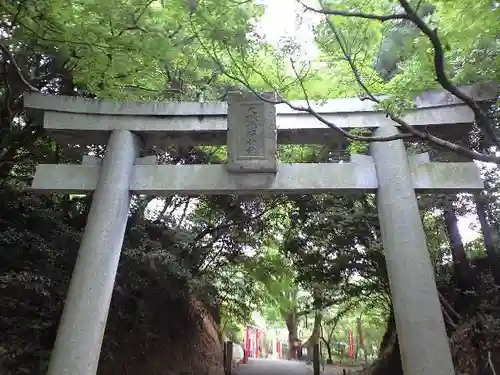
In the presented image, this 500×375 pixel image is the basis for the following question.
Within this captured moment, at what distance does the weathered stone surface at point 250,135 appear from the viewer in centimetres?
539

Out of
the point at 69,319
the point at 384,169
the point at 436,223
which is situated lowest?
the point at 69,319

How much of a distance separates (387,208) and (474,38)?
217 cm

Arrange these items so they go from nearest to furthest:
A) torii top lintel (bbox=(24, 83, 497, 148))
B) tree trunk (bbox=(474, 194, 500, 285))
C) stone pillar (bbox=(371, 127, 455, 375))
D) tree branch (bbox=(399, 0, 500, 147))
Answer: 1. tree branch (bbox=(399, 0, 500, 147))
2. stone pillar (bbox=(371, 127, 455, 375))
3. torii top lintel (bbox=(24, 83, 497, 148))
4. tree trunk (bbox=(474, 194, 500, 285))

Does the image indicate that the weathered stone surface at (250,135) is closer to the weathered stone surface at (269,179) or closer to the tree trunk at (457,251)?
the weathered stone surface at (269,179)

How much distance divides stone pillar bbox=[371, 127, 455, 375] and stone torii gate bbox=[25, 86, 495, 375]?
1 centimetres

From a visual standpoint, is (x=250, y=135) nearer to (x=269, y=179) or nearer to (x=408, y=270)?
(x=269, y=179)

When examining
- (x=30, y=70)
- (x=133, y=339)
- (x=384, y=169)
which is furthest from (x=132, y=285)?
(x=384, y=169)

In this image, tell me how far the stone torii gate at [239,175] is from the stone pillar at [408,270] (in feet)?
0.04

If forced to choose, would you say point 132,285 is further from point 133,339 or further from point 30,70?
point 30,70

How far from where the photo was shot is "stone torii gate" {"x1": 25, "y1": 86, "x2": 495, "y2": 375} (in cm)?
476

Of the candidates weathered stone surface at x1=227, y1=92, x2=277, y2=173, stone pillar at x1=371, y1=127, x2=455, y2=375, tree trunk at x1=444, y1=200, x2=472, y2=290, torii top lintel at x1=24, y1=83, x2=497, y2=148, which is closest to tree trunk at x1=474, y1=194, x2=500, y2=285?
tree trunk at x1=444, y1=200, x2=472, y2=290

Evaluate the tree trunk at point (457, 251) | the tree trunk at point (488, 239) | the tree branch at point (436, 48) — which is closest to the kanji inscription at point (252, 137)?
the tree branch at point (436, 48)

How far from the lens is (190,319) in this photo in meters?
10.1

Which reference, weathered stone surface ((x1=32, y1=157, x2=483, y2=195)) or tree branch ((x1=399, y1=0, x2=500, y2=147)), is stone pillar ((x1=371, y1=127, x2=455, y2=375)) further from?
tree branch ((x1=399, y1=0, x2=500, y2=147))
